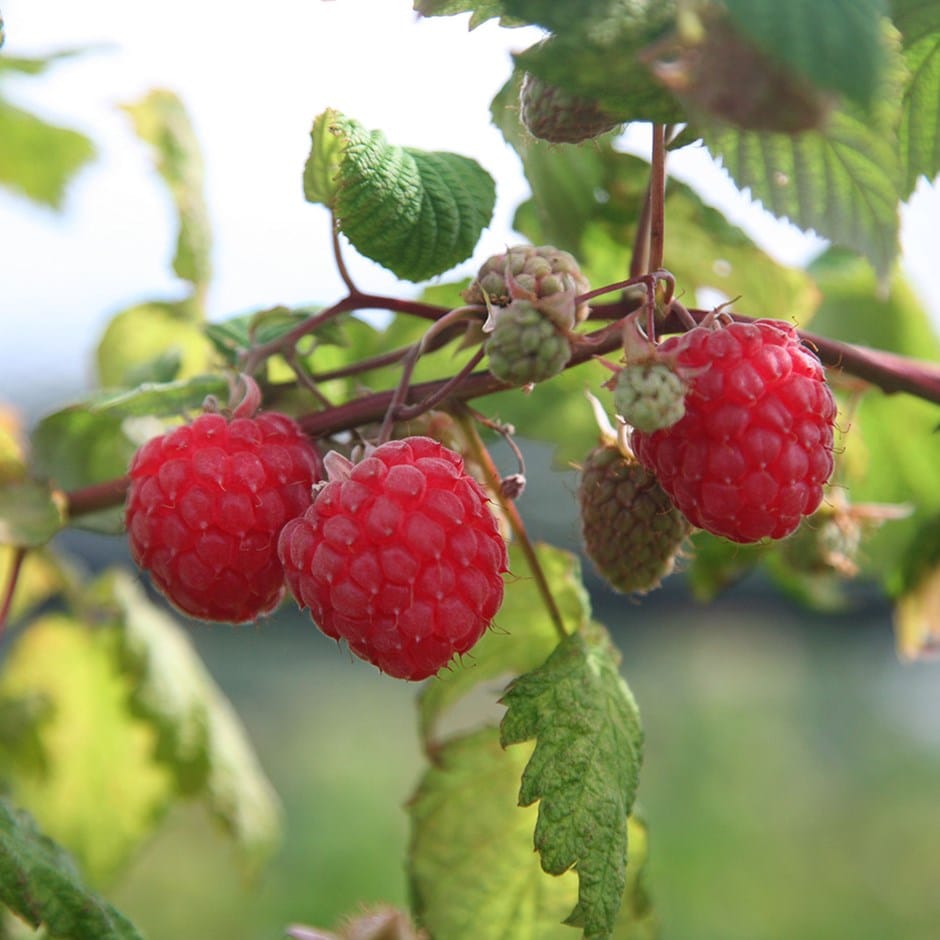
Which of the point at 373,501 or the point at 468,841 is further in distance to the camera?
the point at 468,841

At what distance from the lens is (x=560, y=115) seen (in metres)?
0.78

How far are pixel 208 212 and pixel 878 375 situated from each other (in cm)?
98

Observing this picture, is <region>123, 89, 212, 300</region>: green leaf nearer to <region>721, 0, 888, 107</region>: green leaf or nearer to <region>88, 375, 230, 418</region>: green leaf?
<region>88, 375, 230, 418</region>: green leaf

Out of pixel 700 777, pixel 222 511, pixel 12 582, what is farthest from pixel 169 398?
pixel 700 777

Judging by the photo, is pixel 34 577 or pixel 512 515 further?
pixel 34 577

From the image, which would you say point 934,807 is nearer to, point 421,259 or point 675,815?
point 675,815

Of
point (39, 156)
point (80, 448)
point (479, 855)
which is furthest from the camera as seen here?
point (39, 156)

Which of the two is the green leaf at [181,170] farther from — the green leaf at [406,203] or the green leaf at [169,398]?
the green leaf at [406,203]

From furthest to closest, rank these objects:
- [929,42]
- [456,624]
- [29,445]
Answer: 1. [29,445]
2. [929,42]
3. [456,624]

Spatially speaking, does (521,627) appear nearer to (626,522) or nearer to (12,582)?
(626,522)

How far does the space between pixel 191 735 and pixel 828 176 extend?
111 centimetres

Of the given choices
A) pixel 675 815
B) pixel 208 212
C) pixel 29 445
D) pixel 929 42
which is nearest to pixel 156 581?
A: pixel 29 445

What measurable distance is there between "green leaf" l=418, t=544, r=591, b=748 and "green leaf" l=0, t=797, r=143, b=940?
35cm

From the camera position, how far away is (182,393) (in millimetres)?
1014
